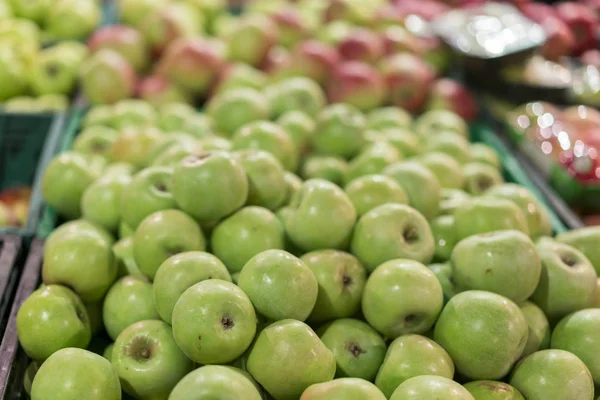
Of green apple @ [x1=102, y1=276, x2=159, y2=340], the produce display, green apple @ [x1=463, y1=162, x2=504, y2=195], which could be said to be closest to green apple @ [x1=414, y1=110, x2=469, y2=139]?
the produce display

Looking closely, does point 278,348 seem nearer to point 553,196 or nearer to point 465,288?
Result: point 465,288

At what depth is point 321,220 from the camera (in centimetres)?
159

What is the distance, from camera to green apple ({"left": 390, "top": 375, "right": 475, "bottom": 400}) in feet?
3.79

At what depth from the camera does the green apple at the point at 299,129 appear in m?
2.22

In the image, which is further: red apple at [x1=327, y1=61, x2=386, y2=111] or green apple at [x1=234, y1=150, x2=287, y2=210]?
red apple at [x1=327, y1=61, x2=386, y2=111]

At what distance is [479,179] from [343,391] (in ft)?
4.04

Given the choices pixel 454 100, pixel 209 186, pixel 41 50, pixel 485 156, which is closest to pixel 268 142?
pixel 209 186

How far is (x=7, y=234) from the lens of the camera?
1874mm

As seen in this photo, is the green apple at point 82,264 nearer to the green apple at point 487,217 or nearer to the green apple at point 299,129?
the green apple at point 299,129

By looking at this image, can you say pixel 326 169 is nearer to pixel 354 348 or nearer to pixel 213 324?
pixel 354 348

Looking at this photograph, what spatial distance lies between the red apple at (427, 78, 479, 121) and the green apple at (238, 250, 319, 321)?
1834 mm

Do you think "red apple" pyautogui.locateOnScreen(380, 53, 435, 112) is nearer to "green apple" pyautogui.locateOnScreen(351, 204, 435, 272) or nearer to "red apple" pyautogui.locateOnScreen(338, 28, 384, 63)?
"red apple" pyautogui.locateOnScreen(338, 28, 384, 63)

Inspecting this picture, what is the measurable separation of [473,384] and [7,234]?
140cm

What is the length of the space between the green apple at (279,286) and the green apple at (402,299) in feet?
0.52
